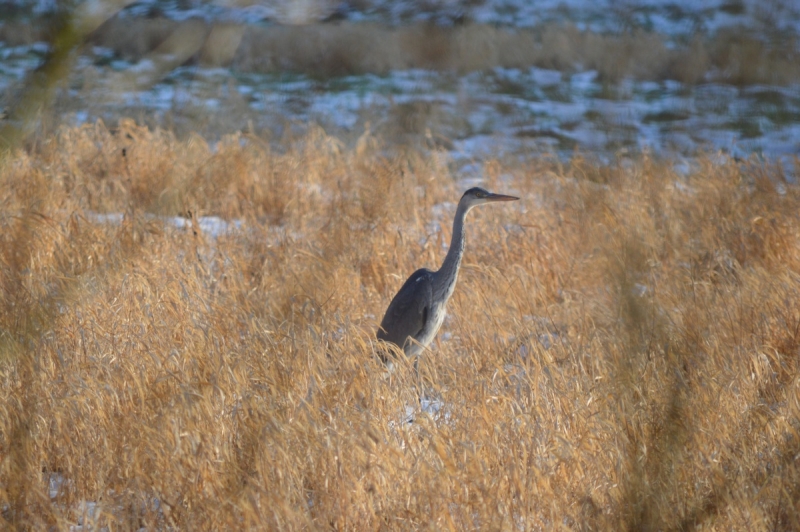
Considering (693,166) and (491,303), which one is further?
(693,166)

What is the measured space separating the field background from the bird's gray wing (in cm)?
17

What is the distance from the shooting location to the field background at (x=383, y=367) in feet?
6.64

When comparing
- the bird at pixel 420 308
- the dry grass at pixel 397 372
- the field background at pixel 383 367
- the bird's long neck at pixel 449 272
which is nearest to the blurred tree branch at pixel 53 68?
the field background at pixel 383 367

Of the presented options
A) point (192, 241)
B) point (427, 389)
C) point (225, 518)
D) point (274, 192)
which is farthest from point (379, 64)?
point (274, 192)

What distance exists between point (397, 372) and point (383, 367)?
0.31ft

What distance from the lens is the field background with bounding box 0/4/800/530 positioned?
6.64 feet

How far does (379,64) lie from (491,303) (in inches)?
132

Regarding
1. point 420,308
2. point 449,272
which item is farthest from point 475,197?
point 420,308

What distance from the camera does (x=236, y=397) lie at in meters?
2.69

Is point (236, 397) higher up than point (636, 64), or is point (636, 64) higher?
point (636, 64)

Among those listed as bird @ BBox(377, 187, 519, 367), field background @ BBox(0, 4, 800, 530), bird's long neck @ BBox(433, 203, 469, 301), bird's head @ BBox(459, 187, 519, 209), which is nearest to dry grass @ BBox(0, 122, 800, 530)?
field background @ BBox(0, 4, 800, 530)

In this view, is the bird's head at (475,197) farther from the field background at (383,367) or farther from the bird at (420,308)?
the field background at (383,367)

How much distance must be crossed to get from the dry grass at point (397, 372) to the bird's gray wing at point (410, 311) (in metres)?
0.15

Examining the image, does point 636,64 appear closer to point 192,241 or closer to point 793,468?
→ point 793,468
